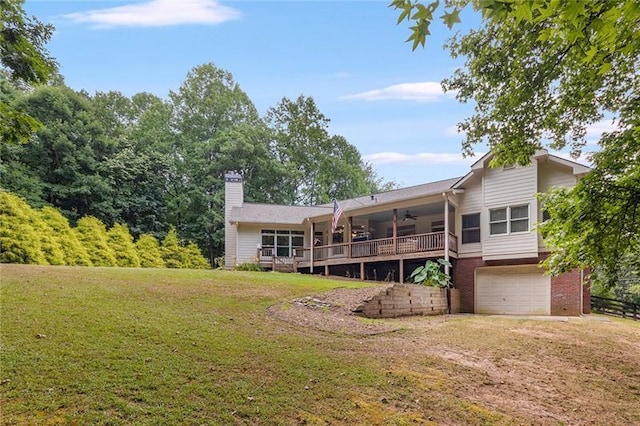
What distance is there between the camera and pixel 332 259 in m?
21.4

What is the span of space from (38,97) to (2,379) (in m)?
Answer: 26.8

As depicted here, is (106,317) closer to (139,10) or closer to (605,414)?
(139,10)

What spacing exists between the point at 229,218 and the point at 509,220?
15634 mm

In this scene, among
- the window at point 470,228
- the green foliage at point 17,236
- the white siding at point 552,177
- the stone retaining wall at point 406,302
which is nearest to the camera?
the stone retaining wall at point 406,302

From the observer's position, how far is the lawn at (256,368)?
429cm

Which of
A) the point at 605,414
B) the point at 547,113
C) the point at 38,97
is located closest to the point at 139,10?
the point at 547,113

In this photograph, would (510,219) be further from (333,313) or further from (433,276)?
(333,313)

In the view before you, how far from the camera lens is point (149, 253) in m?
24.2

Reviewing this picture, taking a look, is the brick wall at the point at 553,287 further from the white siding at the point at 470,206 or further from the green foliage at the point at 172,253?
the green foliage at the point at 172,253

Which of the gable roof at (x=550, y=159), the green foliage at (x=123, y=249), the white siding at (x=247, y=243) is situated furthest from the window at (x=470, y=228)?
the green foliage at (x=123, y=249)

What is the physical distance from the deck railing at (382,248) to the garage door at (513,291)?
6.25ft

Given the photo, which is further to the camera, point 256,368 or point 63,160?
point 63,160

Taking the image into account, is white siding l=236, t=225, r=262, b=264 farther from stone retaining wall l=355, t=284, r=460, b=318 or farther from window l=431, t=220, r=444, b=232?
stone retaining wall l=355, t=284, r=460, b=318

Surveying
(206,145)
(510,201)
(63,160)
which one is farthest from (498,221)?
(206,145)
